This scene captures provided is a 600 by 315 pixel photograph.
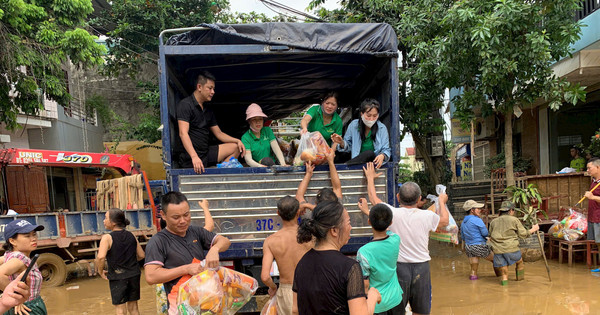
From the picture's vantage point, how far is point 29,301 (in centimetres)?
271

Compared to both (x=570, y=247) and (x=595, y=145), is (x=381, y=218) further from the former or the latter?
(x=595, y=145)

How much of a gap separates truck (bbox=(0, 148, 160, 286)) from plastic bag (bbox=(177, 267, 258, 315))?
5439 millimetres

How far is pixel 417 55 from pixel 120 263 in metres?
6.24

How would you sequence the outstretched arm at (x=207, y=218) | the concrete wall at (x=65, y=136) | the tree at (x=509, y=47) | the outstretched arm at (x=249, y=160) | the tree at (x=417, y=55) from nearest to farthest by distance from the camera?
the outstretched arm at (x=207, y=218)
the outstretched arm at (x=249, y=160)
the tree at (x=509, y=47)
the tree at (x=417, y=55)
the concrete wall at (x=65, y=136)

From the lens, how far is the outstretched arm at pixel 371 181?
3.71 meters

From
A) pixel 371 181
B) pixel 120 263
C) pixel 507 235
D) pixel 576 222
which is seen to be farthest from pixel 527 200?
pixel 120 263

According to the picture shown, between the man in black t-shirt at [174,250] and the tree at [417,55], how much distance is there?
6087 mm

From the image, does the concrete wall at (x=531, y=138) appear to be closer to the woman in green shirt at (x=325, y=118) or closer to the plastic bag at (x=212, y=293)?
the woman in green shirt at (x=325, y=118)

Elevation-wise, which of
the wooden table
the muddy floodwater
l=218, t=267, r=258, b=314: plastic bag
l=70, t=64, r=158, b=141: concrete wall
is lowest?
the muddy floodwater

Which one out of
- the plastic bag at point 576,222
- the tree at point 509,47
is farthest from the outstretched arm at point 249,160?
the plastic bag at point 576,222

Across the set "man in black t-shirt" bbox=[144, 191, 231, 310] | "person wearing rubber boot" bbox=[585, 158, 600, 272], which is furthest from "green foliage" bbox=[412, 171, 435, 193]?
"man in black t-shirt" bbox=[144, 191, 231, 310]

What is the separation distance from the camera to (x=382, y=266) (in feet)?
8.88

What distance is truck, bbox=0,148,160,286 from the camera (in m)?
7.07

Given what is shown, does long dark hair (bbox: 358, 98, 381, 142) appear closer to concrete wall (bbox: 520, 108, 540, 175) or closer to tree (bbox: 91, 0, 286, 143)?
concrete wall (bbox: 520, 108, 540, 175)
